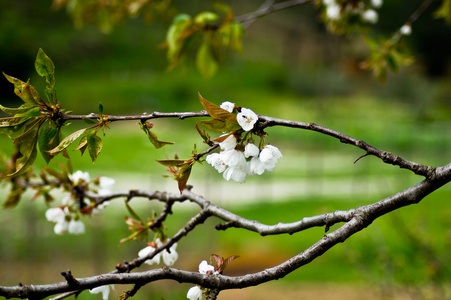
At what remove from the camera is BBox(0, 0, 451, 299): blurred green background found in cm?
407

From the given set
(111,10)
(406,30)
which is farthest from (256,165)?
(111,10)

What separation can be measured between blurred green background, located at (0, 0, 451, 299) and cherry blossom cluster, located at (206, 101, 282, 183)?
80 centimetres

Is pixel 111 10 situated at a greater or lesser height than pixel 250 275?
greater

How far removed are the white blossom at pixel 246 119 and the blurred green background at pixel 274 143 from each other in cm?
86

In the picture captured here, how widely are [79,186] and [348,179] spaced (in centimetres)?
801

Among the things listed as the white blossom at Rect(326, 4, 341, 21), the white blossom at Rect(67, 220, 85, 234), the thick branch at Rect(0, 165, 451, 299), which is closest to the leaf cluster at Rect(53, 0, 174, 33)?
the white blossom at Rect(326, 4, 341, 21)

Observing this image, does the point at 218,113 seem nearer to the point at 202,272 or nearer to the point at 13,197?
the point at 202,272

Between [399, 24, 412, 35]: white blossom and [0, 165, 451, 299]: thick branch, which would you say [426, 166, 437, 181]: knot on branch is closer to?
[0, 165, 451, 299]: thick branch

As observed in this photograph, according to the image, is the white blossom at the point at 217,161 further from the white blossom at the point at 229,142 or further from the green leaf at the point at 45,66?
the green leaf at the point at 45,66

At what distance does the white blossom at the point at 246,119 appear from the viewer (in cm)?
60

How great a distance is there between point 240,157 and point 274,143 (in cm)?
962

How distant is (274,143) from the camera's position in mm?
10211

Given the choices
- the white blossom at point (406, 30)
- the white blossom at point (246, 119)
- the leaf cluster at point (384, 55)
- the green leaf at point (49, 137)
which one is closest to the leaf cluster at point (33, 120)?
the green leaf at point (49, 137)

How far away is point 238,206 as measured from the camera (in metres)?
6.48
